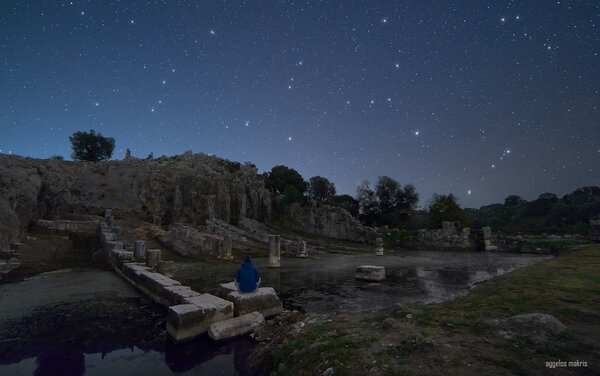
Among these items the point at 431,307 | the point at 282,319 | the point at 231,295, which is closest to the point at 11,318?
the point at 231,295

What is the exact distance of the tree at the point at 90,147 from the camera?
58906 mm

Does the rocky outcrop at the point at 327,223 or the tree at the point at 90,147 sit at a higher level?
the tree at the point at 90,147

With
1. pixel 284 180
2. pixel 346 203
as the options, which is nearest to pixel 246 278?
pixel 284 180

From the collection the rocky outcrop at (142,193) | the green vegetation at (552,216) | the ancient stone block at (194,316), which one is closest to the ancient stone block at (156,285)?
the ancient stone block at (194,316)

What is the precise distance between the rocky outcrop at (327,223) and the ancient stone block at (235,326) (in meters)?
46.6

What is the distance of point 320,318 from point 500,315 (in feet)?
13.3

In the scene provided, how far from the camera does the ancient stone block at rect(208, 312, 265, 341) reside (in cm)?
609

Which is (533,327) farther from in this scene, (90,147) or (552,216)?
(552,216)

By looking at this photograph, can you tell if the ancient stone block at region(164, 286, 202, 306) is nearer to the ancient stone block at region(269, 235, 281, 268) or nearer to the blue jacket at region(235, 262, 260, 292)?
the blue jacket at region(235, 262, 260, 292)

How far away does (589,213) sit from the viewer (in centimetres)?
6412

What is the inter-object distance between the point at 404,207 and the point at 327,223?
23991 mm

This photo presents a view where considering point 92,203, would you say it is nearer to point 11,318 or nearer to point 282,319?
A: point 11,318

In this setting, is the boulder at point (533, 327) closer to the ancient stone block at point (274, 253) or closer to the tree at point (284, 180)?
the ancient stone block at point (274, 253)

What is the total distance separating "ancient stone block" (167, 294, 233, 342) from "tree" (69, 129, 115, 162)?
226 ft
